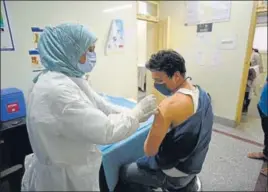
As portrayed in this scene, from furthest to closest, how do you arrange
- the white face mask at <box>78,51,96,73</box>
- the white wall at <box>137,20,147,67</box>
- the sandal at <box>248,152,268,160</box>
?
the white wall at <box>137,20,147,67</box> < the sandal at <box>248,152,268,160</box> < the white face mask at <box>78,51,96,73</box>

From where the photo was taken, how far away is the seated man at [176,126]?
95 centimetres

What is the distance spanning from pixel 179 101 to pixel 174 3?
3228mm

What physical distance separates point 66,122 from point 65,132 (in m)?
0.05

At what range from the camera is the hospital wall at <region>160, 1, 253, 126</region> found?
2.86 metres

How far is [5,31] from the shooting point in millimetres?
1771

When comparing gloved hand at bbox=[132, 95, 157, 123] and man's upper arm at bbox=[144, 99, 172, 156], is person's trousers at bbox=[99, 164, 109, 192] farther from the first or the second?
gloved hand at bbox=[132, 95, 157, 123]

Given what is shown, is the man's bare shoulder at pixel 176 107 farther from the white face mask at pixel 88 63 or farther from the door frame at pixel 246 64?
the door frame at pixel 246 64

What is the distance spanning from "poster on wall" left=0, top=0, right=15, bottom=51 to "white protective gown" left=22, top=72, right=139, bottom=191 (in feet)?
4.59

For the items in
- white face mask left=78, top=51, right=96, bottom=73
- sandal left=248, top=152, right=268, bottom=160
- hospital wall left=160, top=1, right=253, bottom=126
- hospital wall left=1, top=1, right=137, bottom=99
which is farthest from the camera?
hospital wall left=160, top=1, right=253, bottom=126

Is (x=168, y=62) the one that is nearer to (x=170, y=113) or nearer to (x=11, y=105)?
(x=170, y=113)

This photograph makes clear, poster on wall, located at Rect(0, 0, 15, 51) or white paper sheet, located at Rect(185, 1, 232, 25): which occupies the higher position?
white paper sheet, located at Rect(185, 1, 232, 25)

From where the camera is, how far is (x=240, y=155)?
2.24m

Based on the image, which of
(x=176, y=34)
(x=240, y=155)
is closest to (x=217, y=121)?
(x=240, y=155)

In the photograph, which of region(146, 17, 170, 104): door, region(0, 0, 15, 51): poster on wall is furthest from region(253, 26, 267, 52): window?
region(0, 0, 15, 51): poster on wall
